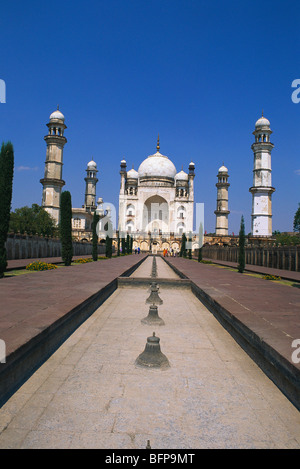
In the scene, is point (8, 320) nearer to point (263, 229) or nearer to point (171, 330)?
point (171, 330)

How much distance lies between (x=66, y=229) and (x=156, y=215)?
49650 millimetres

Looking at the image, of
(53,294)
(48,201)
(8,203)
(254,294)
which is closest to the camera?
(53,294)

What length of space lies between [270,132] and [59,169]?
32.0 metres

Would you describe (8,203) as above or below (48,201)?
below

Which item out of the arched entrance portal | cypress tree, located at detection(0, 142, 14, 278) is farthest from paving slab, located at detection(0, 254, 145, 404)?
the arched entrance portal

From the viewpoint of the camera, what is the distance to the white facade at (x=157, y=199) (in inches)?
2542

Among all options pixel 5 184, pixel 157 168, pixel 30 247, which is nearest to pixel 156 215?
pixel 157 168

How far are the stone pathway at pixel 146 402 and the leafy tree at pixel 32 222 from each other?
40.4 metres

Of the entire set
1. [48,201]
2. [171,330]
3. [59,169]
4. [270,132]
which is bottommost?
[171,330]

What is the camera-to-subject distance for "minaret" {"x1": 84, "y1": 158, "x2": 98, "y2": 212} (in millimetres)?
69750

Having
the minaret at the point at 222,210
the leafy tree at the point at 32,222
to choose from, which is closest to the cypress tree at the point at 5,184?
the leafy tree at the point at 32,222

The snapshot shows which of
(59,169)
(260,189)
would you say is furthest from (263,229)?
(59,169)
